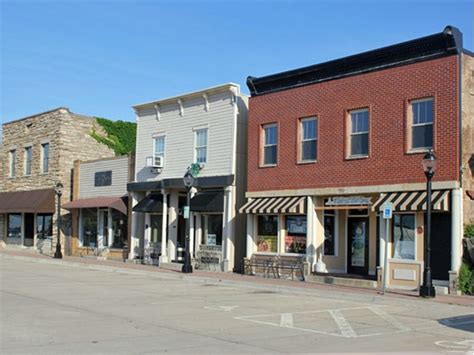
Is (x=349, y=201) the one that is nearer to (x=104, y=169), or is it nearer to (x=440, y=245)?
(x=440, y=245)

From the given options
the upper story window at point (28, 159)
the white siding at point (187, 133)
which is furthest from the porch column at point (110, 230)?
the upper story window at point (28, 159)

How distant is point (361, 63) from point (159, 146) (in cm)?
1184

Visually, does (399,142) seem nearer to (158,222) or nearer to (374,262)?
(374,262)

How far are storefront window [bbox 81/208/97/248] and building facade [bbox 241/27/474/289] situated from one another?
42.7ft

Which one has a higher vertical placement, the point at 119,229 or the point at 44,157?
the point at 44,157

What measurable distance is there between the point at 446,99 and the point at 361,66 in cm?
357

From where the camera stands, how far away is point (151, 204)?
94.3 feet

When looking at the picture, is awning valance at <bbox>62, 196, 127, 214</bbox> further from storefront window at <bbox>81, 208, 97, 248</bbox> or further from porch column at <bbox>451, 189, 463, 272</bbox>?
porch column at <bbox>451, 189, 463, 272</bbox>

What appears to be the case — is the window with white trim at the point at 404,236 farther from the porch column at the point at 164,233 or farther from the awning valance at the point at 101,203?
the awning valance at the point at 101,203

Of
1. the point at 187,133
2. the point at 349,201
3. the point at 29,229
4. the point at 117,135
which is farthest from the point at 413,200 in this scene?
the point at 29,229

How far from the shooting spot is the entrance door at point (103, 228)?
33.6 metres

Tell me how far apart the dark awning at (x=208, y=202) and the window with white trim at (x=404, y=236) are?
26.4 feet

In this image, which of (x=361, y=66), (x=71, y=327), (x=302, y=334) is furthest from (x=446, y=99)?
(x=71, y=327)

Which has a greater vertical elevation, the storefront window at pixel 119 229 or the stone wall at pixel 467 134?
the stone wall at pixel 467 134
